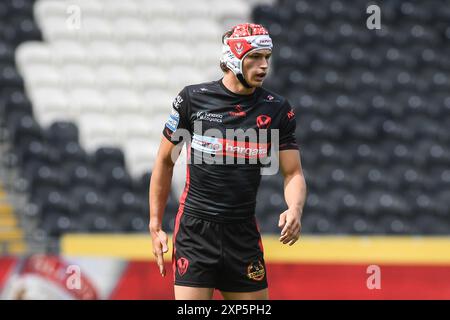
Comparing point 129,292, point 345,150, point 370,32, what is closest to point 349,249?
point 129,292

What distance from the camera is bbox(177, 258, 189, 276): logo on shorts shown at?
4.98m

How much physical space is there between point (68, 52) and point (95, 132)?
165cm

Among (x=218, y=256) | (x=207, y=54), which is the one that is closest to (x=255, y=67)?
(x=218, y=256)

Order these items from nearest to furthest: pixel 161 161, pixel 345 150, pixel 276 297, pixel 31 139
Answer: pixel 161 161 → pixel 276 297 → pixel 31 139 → pixel 345 150

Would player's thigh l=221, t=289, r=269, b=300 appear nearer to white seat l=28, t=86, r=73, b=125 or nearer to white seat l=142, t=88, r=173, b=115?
white seat l=28, t=86, r=73, b=125

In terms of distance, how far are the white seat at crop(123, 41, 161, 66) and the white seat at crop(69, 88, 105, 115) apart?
33.6 inches

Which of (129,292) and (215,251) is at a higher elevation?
(215,251)

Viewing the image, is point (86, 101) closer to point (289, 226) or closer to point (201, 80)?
point (201, 80)

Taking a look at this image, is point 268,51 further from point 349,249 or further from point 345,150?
point 345,150

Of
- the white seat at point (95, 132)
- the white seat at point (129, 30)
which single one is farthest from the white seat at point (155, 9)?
the white seat at point (95, 132)

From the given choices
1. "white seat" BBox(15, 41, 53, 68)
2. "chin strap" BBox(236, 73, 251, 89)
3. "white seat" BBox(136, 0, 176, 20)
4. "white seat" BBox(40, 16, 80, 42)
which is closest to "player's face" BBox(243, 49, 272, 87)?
"chin strap" BBox(236, 73, 251, 89)

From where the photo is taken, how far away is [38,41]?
535 inches

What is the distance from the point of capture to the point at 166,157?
509 centimetres
